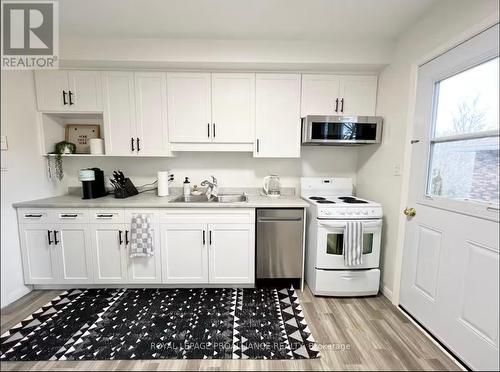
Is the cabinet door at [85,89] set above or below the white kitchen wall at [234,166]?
above

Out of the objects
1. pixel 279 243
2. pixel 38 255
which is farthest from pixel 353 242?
pixel 38 255

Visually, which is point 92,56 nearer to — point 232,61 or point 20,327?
point 232,61

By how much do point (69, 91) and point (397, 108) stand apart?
326cm

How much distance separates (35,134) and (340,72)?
3.23 metres

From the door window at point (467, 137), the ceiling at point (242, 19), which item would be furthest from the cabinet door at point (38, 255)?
the door window at point (467, 137)

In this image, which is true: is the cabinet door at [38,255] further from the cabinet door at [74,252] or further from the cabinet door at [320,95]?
the cabinet door at [320,95]

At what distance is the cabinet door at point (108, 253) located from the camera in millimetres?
2104

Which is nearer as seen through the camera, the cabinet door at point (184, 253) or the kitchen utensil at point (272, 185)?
A: the cabinet door at point (184, 253)

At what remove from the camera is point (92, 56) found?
208cm

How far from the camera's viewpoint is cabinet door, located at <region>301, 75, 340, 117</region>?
2.30 meters

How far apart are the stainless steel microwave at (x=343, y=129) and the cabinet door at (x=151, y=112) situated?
1.52 m

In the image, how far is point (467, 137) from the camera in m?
1.40

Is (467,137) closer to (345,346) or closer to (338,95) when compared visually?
(338,95)

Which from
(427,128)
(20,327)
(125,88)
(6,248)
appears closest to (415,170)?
(427,128)
